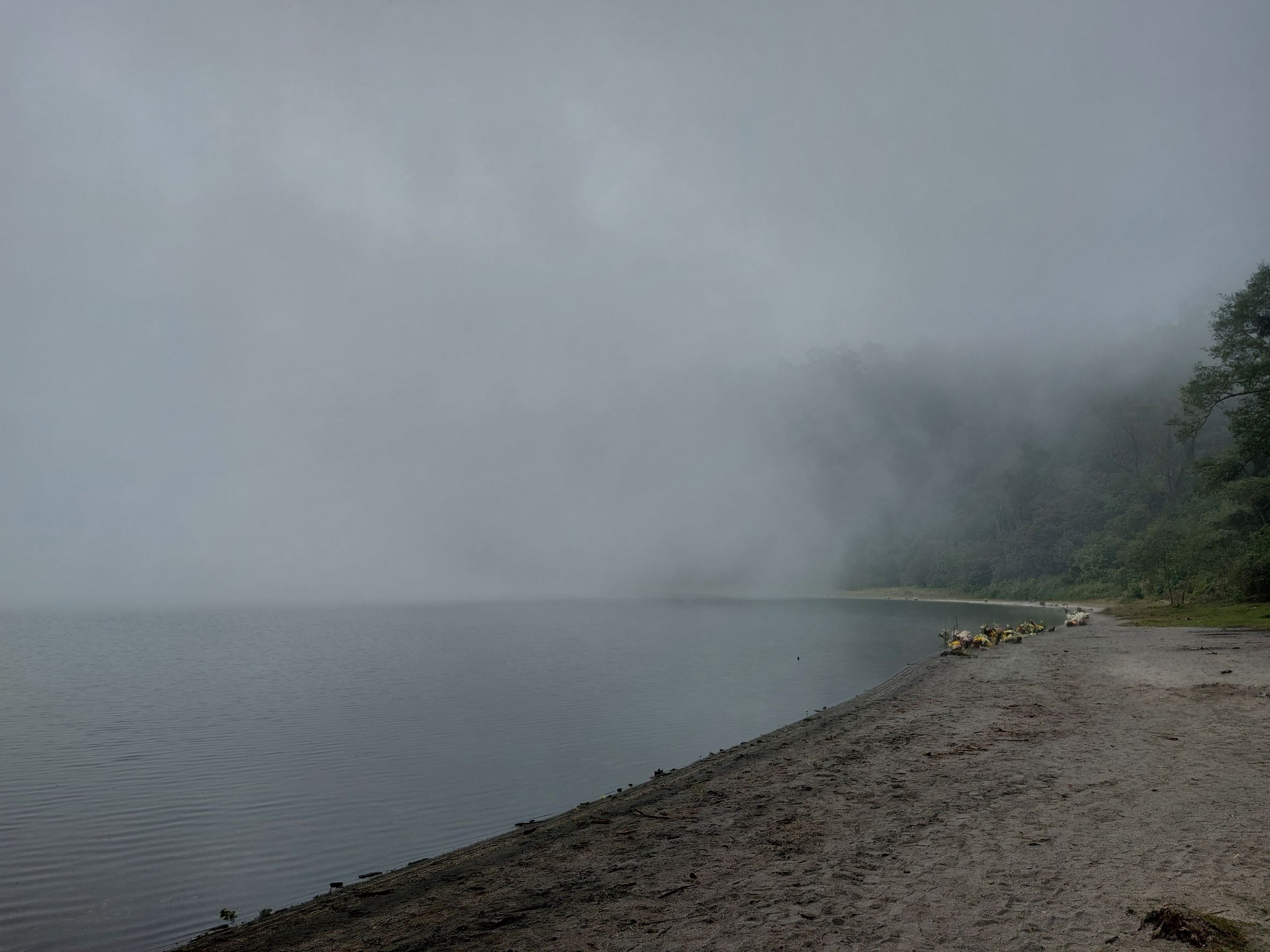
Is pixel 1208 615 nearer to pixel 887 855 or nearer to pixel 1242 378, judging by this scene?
pixel 1242 378

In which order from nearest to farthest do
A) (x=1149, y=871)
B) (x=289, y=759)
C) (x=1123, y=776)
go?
(x=1149, y=871) < (x=1123, y=776) < (x=289, y=759)

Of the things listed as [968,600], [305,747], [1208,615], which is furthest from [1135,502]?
[305,747]

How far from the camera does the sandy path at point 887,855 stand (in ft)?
20.0

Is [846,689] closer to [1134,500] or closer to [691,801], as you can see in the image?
[691,801]

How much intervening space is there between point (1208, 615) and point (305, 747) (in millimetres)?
49658

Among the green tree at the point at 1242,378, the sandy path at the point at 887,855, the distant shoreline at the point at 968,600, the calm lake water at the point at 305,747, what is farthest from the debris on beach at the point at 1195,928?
the distant shoreline at the point at 968,600

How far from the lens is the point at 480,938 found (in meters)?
6.67

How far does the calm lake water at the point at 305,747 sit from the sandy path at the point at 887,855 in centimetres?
247

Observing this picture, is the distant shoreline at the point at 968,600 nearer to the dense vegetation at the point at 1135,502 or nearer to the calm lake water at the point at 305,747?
the dense vegetation at the point at 1135,502

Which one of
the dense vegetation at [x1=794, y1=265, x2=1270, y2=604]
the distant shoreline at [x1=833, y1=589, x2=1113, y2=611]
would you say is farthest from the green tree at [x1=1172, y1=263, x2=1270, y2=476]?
the distant shoreline at [x1=833, y1=589, x2=1113, y2=611]

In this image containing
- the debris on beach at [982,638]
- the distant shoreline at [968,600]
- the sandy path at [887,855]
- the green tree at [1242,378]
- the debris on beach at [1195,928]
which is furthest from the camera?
the distant shoreline at [968,600]

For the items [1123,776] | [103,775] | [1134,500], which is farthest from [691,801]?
[1134,500]

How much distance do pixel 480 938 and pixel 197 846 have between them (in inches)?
343

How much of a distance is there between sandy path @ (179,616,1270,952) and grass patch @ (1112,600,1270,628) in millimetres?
25090
